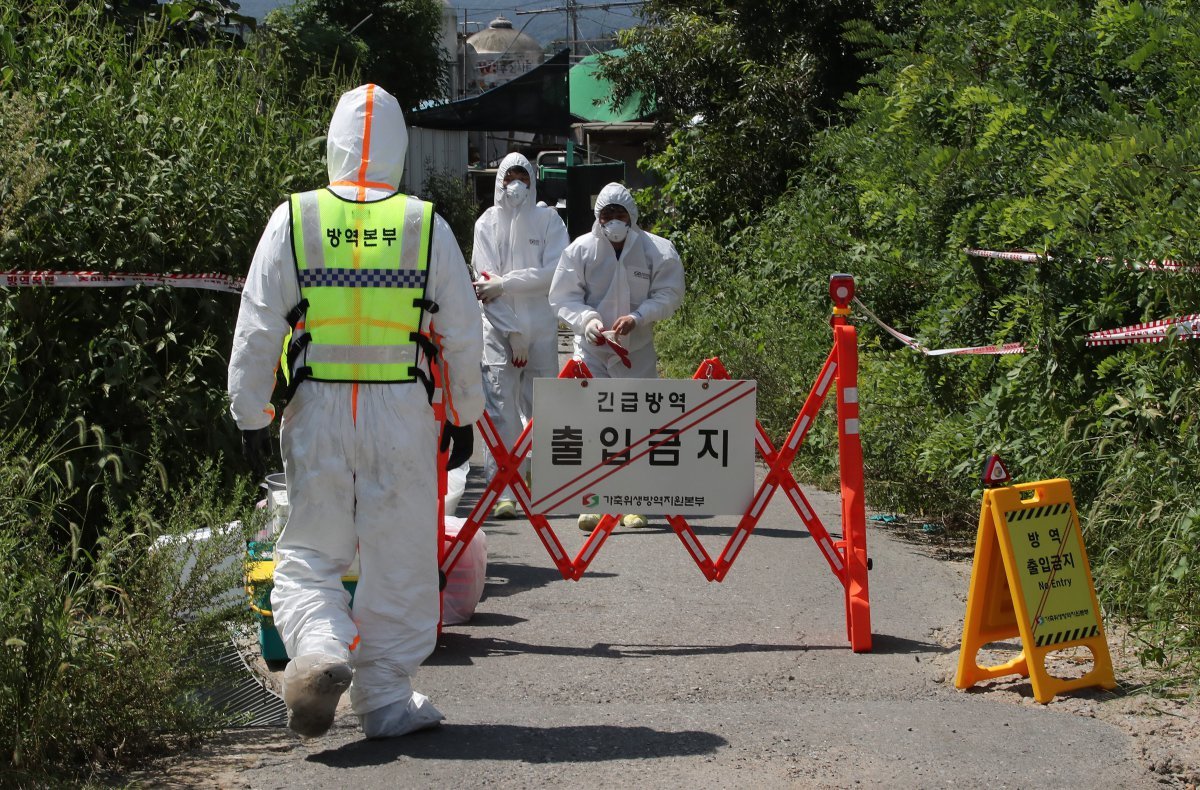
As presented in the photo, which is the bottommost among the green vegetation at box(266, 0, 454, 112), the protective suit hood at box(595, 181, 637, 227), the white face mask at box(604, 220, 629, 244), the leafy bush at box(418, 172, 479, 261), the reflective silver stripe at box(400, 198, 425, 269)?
the reflective silver stripe at box(400, 198, 425, 269)

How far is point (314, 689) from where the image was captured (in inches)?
188

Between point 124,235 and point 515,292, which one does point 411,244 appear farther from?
point 515,292

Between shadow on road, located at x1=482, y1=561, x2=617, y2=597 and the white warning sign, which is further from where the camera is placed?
shadow on road, located at x1=482, y1=561, x2=617, y2=597

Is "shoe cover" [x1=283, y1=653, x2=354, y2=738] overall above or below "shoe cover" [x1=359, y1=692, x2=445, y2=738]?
above

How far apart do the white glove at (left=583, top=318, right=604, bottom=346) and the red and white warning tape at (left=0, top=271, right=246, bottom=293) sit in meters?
2.31

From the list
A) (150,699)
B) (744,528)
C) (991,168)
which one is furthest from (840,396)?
(150,699)

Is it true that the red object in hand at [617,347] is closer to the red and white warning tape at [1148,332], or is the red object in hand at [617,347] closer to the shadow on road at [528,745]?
the red and white warning tape at [1148,332]

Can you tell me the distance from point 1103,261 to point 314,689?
Answer: 4227 mm

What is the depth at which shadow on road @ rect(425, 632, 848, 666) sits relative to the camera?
6582 mm

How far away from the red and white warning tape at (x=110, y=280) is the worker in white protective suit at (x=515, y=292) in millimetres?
2744

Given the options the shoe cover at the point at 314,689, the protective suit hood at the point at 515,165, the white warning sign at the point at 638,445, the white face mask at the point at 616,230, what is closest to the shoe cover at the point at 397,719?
the shoe cover at the point at 314,689

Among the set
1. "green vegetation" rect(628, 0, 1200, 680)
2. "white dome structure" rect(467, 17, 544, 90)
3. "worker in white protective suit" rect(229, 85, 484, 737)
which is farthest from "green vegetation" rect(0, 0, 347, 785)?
"white dome structure" rect(467, 17, 544, 90)

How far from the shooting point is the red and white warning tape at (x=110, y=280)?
7.18m

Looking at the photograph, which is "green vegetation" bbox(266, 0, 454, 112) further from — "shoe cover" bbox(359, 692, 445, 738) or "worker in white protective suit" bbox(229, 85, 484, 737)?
"shoe cover" bbox(359, 692, 445, 738)
